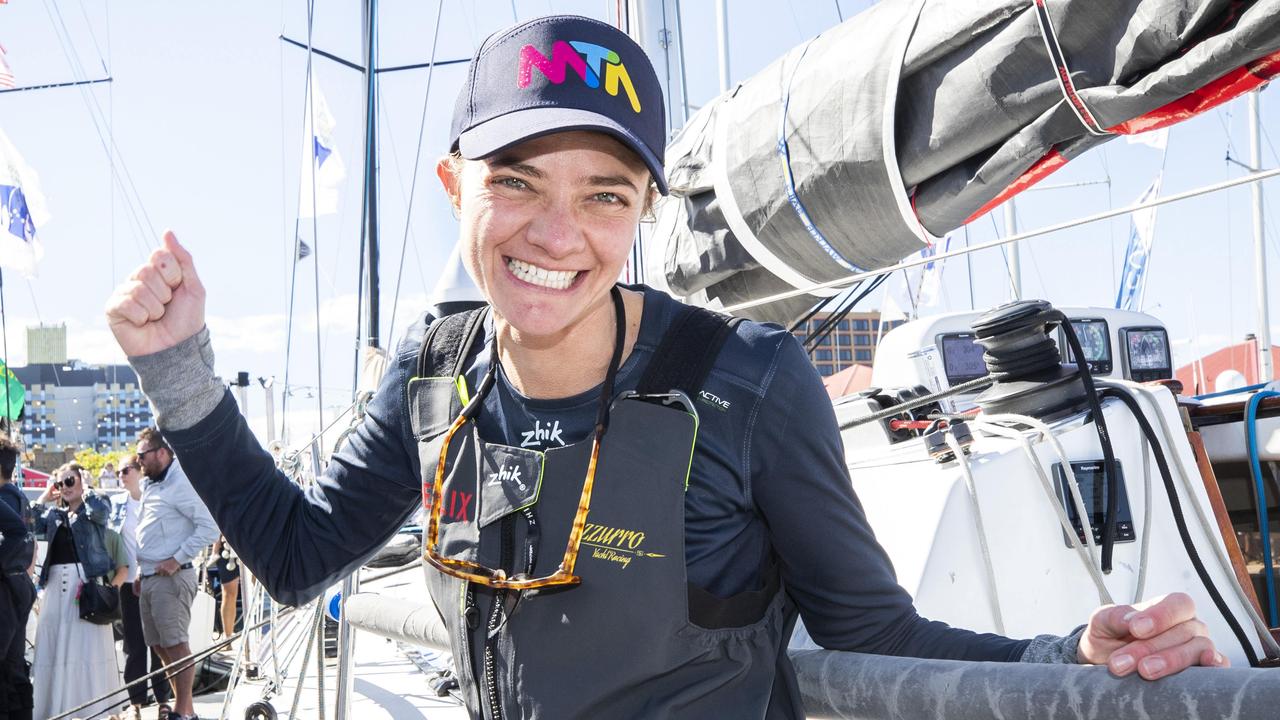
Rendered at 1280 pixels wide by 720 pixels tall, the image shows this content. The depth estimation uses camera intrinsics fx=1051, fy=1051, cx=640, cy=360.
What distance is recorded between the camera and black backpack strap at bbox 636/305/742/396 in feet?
4.41

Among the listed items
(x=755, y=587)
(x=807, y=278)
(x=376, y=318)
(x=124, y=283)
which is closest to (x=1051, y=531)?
(x=807, y=278)

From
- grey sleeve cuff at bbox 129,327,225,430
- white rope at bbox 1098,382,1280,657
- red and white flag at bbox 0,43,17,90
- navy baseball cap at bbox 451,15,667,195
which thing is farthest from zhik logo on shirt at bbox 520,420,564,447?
red and white flag at bbox 0,43,17,90

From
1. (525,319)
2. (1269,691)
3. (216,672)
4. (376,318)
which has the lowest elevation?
(216,672)

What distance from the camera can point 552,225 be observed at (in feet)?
4.47

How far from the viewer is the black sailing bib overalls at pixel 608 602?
4.18 ft

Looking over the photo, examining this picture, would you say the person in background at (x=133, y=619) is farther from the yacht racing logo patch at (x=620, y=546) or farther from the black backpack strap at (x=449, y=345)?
the yacht racing logo patch at (x=620, y=546)

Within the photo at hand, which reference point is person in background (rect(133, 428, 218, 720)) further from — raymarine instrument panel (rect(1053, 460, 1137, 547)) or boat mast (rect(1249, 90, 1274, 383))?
boat mast (rect(1249, 90, 1274, 383))

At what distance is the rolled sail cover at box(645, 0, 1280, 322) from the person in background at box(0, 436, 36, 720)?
4.54 meters

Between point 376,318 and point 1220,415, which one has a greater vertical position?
point 376,318

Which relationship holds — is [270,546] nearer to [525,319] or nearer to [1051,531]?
[525,319]

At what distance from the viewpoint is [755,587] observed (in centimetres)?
137

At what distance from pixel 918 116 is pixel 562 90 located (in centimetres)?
147

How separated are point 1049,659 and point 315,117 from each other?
12.9 meters

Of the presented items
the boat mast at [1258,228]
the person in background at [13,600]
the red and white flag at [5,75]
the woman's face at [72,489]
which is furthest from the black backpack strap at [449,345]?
the boat mast at [1258,228]
